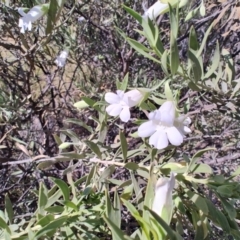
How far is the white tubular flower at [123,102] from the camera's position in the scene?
2.54 feet

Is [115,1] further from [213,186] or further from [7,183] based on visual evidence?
[213,186]

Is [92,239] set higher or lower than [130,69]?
lower

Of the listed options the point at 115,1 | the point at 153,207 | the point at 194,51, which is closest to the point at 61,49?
the point at 115,1

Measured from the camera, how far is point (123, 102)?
801mm

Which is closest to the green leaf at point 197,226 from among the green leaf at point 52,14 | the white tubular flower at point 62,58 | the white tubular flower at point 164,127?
the white tubular flower at point 164,127

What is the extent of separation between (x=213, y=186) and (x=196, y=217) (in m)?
0.08

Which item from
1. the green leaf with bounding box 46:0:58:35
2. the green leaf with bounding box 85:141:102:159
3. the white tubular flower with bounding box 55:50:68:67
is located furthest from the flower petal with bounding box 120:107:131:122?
the white tubular flower with bounding box 55:50:68:67

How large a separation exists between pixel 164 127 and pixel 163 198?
6.3 inches

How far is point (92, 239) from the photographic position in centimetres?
83

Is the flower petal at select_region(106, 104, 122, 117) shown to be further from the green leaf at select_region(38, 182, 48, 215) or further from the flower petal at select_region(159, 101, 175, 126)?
the green leaf at select_region(38, 182, 48, 215)

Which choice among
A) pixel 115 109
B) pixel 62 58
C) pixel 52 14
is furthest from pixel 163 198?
pixel 62 58

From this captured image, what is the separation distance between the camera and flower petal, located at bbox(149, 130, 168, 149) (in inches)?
29.1

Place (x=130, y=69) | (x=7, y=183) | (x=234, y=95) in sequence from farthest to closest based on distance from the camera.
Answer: (x=130, y=69), (x=7, y=183), (x=234, y=95)

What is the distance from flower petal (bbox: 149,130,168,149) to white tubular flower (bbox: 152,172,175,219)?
9 centimetres
